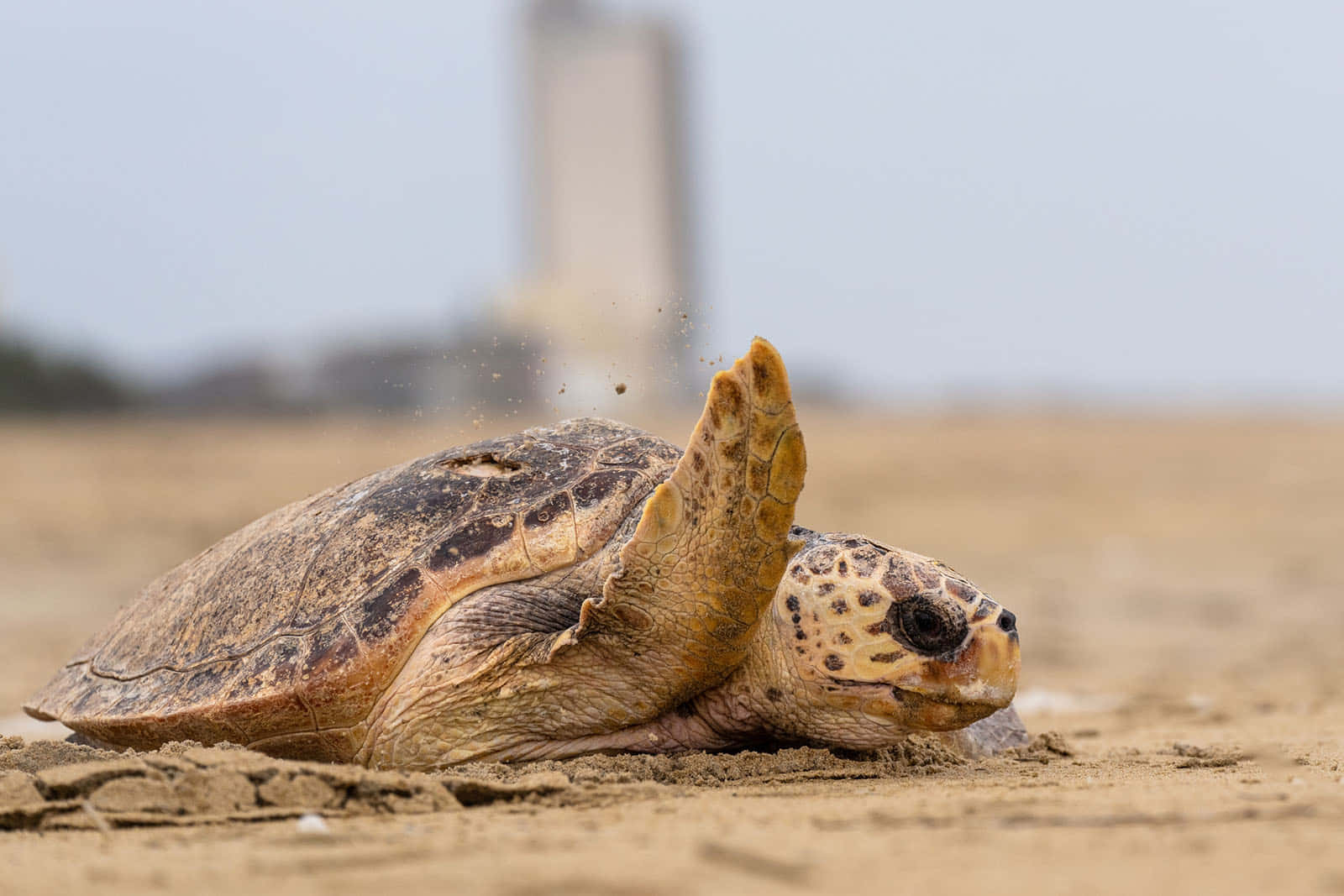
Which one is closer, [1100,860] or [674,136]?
[1100,860]

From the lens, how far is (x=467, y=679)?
2.90 m

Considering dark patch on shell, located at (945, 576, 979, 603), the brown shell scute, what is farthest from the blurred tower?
dark patch on shell, located at (945, 576, 979, 603)

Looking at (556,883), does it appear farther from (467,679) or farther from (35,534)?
(35,534)

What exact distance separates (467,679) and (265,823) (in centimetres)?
73

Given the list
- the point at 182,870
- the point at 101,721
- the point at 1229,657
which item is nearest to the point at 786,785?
the point at 182,870

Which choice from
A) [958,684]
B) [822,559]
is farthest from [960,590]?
[822,559]

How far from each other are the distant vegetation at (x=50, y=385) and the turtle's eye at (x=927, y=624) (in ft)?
73.6

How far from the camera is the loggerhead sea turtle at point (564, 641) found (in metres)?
2.80

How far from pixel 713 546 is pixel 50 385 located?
78.9ft

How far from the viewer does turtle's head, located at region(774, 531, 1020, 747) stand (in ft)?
9.61

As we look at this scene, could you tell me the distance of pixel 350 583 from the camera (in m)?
3.10

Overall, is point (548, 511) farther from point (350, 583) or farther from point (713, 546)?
point (713, 546)

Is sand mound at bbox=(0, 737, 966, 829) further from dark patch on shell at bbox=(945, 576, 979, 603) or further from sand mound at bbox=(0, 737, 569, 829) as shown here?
dark patch on shell at bbox=(945, 576, 979, 603)

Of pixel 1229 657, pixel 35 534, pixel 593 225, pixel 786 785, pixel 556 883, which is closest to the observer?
pixel 556 883
